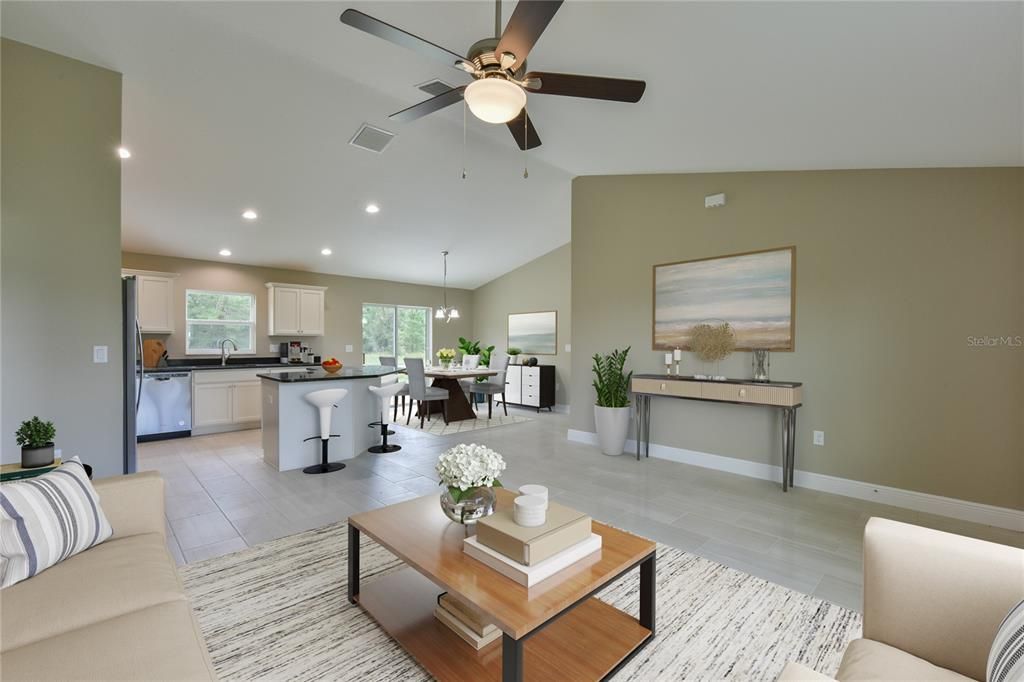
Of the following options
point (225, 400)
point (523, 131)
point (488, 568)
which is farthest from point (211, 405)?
point (488, 568)

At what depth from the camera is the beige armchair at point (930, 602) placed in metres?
1.11

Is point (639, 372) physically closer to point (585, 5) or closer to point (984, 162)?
point (984, 162)

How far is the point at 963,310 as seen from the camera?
122 inches

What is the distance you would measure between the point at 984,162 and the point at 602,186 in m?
3.12

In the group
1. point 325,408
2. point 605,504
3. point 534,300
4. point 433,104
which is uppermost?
point 433,104

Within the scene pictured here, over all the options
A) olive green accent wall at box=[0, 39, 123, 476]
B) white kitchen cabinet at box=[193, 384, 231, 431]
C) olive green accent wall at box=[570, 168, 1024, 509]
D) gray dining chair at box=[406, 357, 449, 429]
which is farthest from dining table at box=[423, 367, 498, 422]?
olive green accent wall at box=[0, 39, 123, 476]

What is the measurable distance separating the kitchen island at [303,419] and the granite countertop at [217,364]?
1861 mm

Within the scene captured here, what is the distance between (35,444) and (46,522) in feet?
3.33

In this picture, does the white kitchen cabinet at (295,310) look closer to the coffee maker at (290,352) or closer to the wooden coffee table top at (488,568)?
the coffee maker at (290,352)

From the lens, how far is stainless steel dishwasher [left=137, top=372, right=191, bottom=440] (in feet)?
17.6

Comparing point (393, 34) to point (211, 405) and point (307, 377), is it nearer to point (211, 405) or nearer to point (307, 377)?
point (307, 377)

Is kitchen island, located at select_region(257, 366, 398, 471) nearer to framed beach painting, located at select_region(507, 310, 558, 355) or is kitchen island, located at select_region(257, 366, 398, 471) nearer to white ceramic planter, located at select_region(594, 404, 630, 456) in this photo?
white ceramic planter, located at select_region(594, 404, 630, 456)

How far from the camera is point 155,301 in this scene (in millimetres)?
5836

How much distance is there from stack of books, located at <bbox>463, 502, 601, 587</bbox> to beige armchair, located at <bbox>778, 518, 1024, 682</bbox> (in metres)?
0.80
